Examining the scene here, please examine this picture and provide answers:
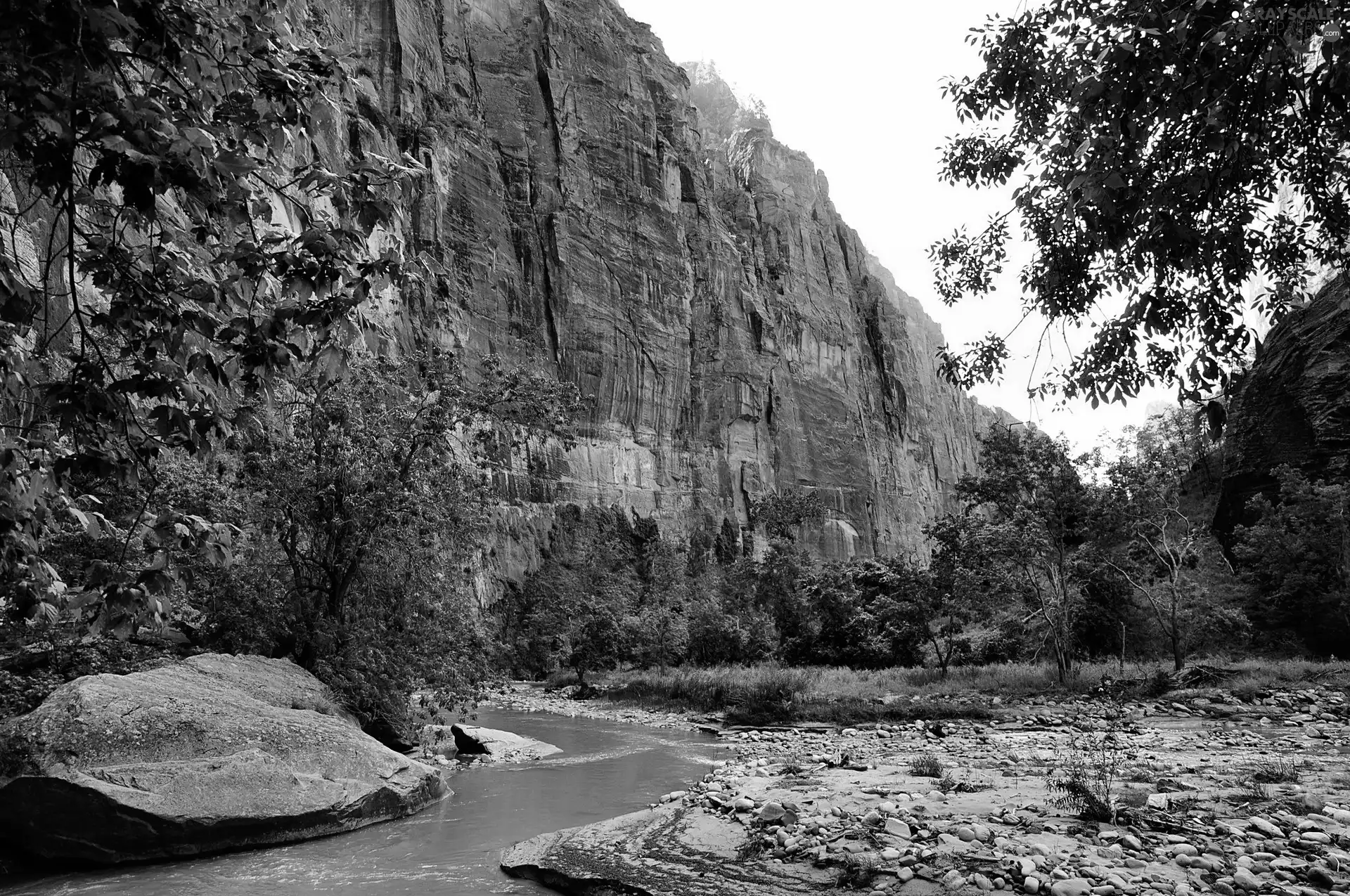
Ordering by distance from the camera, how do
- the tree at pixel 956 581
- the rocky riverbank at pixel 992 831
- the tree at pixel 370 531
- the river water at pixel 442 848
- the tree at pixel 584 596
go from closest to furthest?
1. the rocky riverbank at pixel 992 831
2. the river water at pixel 442 848
3. the tree at pixel 370 531
4. the tree at pixel 956 581
5. the tree at pixel 584 596

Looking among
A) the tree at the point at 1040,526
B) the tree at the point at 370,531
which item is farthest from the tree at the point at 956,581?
the tree at the point at 370,531

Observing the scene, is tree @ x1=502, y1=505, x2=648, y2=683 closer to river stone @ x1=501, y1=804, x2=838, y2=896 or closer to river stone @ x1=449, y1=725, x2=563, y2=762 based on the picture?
river stone @ x1=449, y1=725, x2=563, y2=762

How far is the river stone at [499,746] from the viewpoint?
1708 centimetres

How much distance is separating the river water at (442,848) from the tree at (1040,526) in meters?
14.8

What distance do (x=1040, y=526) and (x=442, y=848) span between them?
2258 cm

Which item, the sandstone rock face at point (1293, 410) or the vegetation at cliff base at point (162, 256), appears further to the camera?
the sandstone rock face at point (1293, 410)

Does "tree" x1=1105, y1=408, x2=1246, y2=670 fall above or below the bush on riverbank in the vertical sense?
above

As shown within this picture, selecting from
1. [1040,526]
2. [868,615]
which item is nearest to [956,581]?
[1040,526]

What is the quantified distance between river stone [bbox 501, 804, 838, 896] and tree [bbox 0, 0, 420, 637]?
5.11m

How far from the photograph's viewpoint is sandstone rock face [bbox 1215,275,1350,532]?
3216 centimetres

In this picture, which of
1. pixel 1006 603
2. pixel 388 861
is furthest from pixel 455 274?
pixel 388 861

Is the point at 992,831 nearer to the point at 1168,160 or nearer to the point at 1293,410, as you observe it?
the point at 1168,160

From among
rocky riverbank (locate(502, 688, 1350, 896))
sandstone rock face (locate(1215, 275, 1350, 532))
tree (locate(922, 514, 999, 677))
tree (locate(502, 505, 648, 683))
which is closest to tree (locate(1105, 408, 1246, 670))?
tree (locate(922, 514, 999, 677))

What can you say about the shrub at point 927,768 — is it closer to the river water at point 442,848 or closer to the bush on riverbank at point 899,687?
the river water at point 442,848
